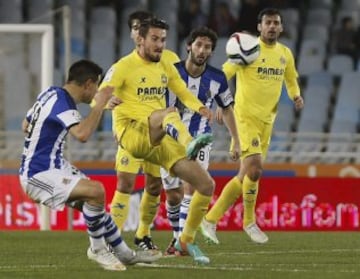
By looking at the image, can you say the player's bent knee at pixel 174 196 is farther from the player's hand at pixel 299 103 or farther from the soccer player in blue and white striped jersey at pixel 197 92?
the player's hand at pixel 299 103

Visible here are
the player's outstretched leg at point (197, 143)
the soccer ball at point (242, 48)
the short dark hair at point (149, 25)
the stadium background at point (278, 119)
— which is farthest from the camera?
the stadium background at point (278, 119)

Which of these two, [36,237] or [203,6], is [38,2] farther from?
[36,237]

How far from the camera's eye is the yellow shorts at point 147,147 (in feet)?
37.6

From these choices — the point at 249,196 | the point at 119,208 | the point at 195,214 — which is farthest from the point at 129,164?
the point at 249,196

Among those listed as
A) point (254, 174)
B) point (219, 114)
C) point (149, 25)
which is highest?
point (149, 25)

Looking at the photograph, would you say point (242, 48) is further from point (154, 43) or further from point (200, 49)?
point (154, 43)

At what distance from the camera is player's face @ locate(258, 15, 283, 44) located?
1455cm

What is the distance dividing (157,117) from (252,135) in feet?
10.5

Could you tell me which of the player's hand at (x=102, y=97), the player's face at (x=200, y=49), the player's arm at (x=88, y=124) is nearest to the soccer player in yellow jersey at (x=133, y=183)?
the player's face at (x=200, y=49)

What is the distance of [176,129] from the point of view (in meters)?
11.1

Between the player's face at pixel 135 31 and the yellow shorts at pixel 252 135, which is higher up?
the player's face at pixel 135 31

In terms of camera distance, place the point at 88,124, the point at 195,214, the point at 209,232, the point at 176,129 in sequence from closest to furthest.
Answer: the point at 88,124 → the point at 176,129 → the point at 195,214 → the point at 209,232

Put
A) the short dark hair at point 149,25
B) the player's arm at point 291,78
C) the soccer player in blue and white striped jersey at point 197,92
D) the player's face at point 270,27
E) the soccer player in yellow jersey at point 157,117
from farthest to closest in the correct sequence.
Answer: the player's arm at point 291,78
the player's face at point 270,27
the soccer player in blue and white striped jersey at point 197,92
the short dark hair at point 149,25
the soccer player in yellow jersey at point 157,117

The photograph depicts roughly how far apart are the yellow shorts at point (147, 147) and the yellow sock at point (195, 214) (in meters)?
0.36
